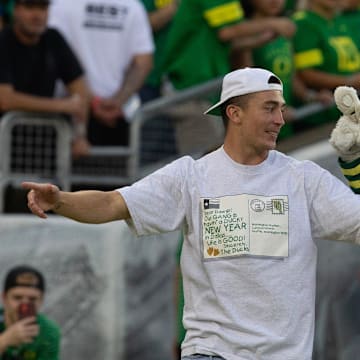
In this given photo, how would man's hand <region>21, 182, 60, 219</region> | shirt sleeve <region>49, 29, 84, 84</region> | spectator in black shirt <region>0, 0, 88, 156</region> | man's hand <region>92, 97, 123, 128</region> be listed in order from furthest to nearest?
man's hand <region>92, 97, 123, 128</region>, shirt sleeve <region>49, 29, 84, 84</region>, spectator in black shirt <region>0, 0, 88, 156</region>, man's hand <region>21, 182, 60, 219</region>

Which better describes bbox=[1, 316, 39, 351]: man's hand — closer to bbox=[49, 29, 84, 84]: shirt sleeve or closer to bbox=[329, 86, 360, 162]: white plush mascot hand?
bbox=[49, 29, 84, 84]: shirt sleeve

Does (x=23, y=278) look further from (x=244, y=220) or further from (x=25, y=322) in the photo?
(x=244, y=220)

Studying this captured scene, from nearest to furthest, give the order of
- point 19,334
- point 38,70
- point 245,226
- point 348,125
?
point 245,226
point 348,125
point 19,334
point 38,70

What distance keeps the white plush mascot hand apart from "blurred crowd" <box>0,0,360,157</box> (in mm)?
3750

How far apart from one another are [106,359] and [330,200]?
4099 millimetres

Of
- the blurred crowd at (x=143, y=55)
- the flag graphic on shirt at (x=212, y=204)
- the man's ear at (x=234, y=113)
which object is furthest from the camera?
the blurred crowd at (x=143, y=55)

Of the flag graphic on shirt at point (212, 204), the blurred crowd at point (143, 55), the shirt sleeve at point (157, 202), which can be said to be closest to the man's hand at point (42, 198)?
the shirt sleeve at point (157, 202)

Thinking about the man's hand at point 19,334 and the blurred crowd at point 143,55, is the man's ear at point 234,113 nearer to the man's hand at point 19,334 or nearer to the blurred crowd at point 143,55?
the man's hand at point 19,334

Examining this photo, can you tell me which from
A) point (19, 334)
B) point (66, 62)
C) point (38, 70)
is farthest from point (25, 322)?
point (66, 62)

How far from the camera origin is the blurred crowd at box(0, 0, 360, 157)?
9438 mm

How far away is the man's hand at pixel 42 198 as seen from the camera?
221 inches

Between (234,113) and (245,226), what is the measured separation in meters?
0.56

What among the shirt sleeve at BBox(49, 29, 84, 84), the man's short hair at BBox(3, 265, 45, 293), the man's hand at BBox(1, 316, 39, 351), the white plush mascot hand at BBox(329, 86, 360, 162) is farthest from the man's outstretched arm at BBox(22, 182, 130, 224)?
the shirt sleeve at BBox(49, 29, 84, 84)

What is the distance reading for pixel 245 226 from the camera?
5797mm
